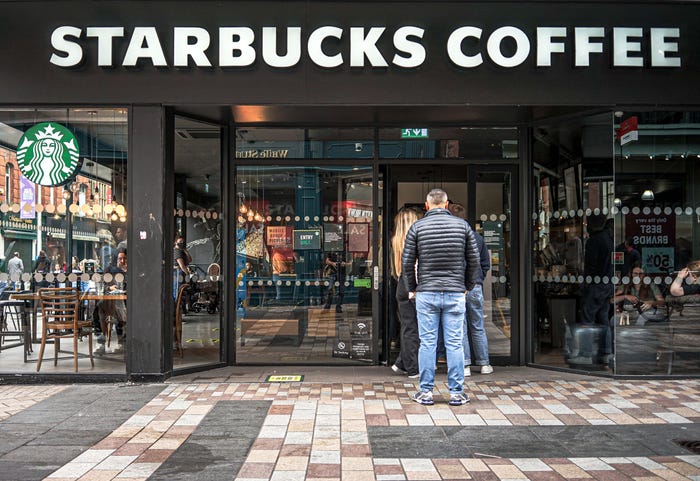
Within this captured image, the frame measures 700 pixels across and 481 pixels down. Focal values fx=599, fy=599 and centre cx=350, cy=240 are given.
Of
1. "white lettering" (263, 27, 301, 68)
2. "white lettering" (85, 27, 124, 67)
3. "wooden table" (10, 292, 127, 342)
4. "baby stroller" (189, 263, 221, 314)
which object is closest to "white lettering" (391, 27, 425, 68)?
"white lettering" (263, 27, 301, 68)

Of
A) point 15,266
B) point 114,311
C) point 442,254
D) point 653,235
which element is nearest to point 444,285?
point 442,254

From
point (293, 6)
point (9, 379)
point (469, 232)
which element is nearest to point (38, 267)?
point (9, 379)

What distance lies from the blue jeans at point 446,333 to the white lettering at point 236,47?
3.02 meters

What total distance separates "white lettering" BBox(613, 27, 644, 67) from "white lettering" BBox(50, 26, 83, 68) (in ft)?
18.0

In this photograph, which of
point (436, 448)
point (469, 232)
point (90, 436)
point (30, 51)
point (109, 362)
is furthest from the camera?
point (109, 362)

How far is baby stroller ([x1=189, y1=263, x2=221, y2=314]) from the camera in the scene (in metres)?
6.90

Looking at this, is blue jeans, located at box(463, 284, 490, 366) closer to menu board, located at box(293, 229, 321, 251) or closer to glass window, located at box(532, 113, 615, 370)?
glass window, located at box(532, 113, 615, 370)

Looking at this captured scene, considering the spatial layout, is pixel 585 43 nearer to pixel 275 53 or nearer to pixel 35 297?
pixel 275 53

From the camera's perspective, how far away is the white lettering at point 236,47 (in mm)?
6152

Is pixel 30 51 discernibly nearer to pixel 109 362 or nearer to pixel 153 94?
pixel 153 94

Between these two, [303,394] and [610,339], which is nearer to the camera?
[303,394]

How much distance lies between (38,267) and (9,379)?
1204 mm

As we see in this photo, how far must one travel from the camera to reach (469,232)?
17.7 ft

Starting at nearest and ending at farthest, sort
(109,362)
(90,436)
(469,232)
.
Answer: (90,436) < (469,232) < (109,362)
